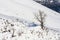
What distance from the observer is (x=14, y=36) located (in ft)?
48.2

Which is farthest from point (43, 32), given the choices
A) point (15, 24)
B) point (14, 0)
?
point (14, 0)

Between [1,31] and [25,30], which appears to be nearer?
[1,31]

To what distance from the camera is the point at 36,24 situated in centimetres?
1952

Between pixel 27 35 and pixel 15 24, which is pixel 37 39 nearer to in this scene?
pixel 27 35

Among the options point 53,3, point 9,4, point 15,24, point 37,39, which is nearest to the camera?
point 37,39

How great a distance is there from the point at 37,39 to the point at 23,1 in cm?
1840

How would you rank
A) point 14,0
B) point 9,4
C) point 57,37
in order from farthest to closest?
point 14,0
point 9,4
point 57,37

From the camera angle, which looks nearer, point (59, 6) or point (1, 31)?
point (1, 31)

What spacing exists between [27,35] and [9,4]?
13701 millimetres

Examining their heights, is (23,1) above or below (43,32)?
above

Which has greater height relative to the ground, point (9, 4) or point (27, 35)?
point (9, 4)

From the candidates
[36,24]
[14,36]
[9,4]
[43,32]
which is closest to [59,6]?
[9,4]

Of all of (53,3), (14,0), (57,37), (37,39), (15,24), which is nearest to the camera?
(37,39)

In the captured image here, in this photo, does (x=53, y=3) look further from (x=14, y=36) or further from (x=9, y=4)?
(x=14, y=36)
